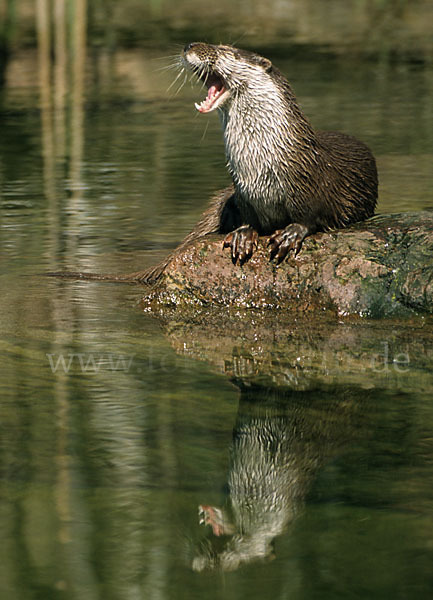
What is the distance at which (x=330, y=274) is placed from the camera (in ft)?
15.5

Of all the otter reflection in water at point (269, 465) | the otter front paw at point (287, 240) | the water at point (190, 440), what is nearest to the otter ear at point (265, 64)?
the otter front paw at point (287, 240)

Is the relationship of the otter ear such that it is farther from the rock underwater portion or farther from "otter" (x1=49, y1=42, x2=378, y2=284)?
the rock underwater portion

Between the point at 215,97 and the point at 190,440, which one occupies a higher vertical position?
the point at 215,97

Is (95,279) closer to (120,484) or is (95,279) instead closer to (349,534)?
(120,484)

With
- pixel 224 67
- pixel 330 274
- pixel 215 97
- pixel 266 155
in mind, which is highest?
pixel 224 67

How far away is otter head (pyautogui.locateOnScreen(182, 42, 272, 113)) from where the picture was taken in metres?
4.59

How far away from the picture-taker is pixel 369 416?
350 centimetres

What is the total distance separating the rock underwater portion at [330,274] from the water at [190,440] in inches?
4.6

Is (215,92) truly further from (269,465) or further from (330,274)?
(269,465)

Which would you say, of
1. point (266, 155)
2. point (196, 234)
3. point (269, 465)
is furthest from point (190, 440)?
point (196, 234)

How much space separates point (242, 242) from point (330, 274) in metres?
0.40

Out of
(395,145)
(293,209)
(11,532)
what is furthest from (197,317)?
(395,145)

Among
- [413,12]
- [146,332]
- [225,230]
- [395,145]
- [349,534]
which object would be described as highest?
[413,12]

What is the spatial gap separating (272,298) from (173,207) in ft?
7.25
